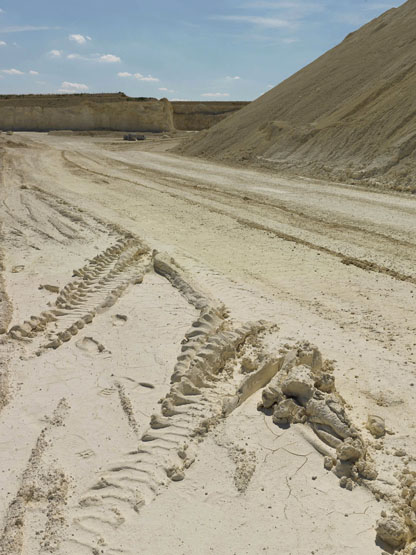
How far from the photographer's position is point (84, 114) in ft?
153

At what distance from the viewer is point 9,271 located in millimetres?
7645

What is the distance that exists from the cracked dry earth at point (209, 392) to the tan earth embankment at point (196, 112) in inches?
1927

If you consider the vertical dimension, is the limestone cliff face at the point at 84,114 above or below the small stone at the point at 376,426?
above

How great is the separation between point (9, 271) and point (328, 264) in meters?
4.85

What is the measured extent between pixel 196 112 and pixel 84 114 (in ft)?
46.3

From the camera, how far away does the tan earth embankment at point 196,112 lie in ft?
181

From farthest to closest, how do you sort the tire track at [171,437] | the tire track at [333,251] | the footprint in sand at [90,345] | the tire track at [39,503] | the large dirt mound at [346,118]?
the large dirt mound at [346,118] < the tire track at [333,251] < the footprint in sand at [90,345] < the tire track at [171,437] < the tire track at [39,503]

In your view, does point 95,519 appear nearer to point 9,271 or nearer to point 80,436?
point 80,436

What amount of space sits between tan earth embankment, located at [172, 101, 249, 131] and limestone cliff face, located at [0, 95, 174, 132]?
6943mm

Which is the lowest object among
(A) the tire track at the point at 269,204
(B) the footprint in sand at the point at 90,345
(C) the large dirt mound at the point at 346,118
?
(B) the footprint in sand at the point at 90,345

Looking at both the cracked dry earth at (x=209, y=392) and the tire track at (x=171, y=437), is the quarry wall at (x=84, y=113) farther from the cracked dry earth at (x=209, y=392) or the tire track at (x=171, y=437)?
the tire track at (x=171, y=437)

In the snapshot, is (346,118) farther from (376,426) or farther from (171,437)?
(171,437)

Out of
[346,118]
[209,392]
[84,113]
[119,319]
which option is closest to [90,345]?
[119,319]

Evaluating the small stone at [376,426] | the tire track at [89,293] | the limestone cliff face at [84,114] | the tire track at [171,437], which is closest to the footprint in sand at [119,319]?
the tire track at [89,293]
